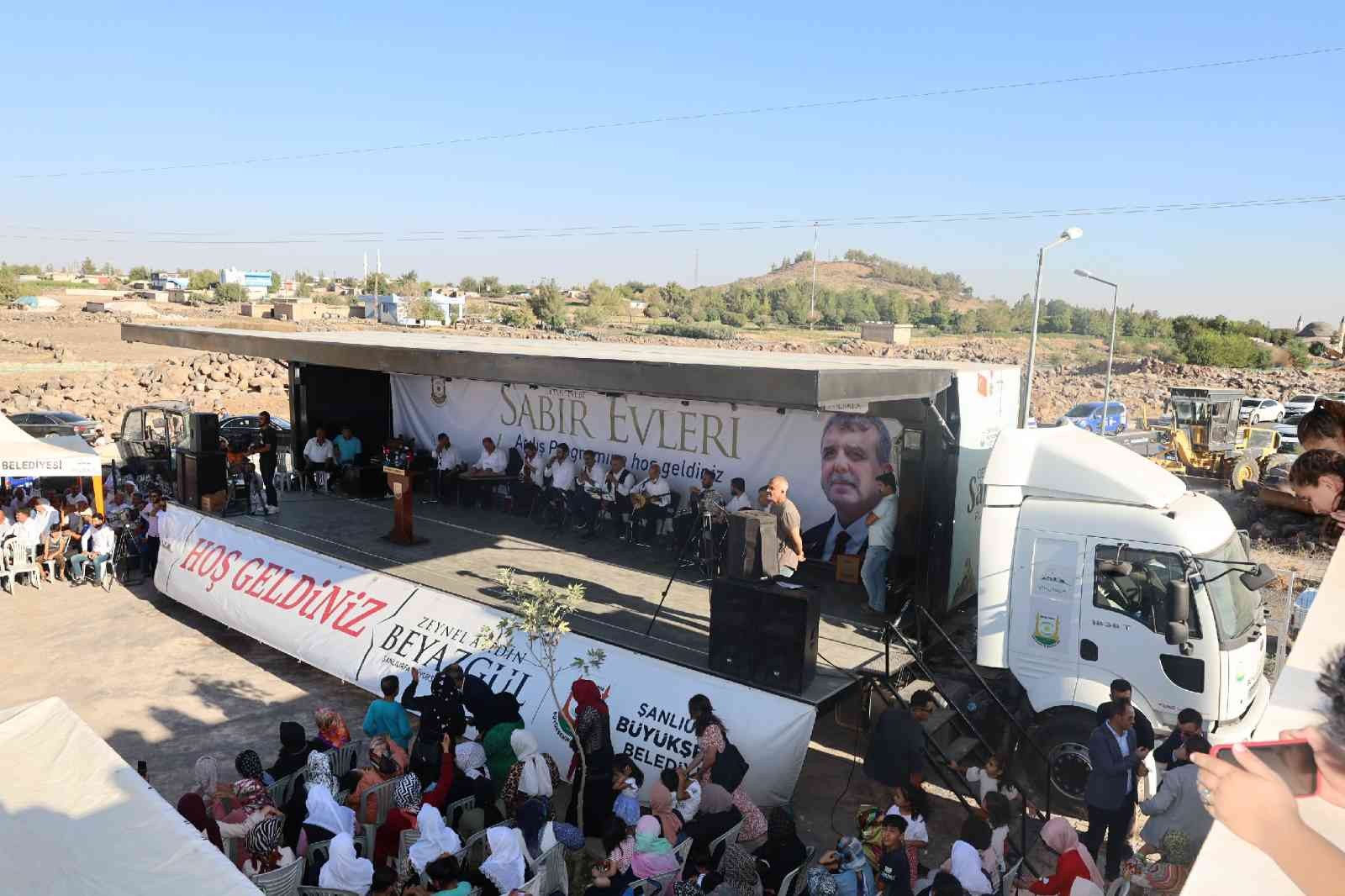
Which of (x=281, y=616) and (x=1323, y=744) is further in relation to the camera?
(x=281, y=616)

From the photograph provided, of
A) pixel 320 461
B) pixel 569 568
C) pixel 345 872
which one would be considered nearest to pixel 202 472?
pixel 320 461

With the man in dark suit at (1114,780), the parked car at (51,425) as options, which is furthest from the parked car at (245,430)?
the man in dark suit at (1114,780)

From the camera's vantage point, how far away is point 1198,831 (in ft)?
21.2

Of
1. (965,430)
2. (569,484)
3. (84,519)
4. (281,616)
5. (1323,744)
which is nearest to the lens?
(1323,744)

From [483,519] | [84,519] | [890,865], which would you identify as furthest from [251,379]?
[890,865]

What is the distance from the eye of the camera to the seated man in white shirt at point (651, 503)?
13.8m

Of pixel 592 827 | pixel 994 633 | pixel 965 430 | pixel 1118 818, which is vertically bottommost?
pixel 592 827

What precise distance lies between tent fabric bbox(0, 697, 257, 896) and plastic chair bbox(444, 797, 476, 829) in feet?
7.68

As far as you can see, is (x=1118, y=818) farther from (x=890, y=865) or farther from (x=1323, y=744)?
(x=1323, y=744)

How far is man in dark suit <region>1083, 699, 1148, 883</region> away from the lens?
7.00 m

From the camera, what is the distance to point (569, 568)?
12445 mm

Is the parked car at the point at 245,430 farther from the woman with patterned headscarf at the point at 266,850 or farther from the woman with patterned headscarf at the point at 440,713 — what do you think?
the woman with patterned headscarf at the point at 266,850

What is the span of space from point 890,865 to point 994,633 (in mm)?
3136

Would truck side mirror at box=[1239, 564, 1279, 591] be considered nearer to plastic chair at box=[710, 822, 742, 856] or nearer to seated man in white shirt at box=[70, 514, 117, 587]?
plastic chair at box=[710, 822, 742, 856]
